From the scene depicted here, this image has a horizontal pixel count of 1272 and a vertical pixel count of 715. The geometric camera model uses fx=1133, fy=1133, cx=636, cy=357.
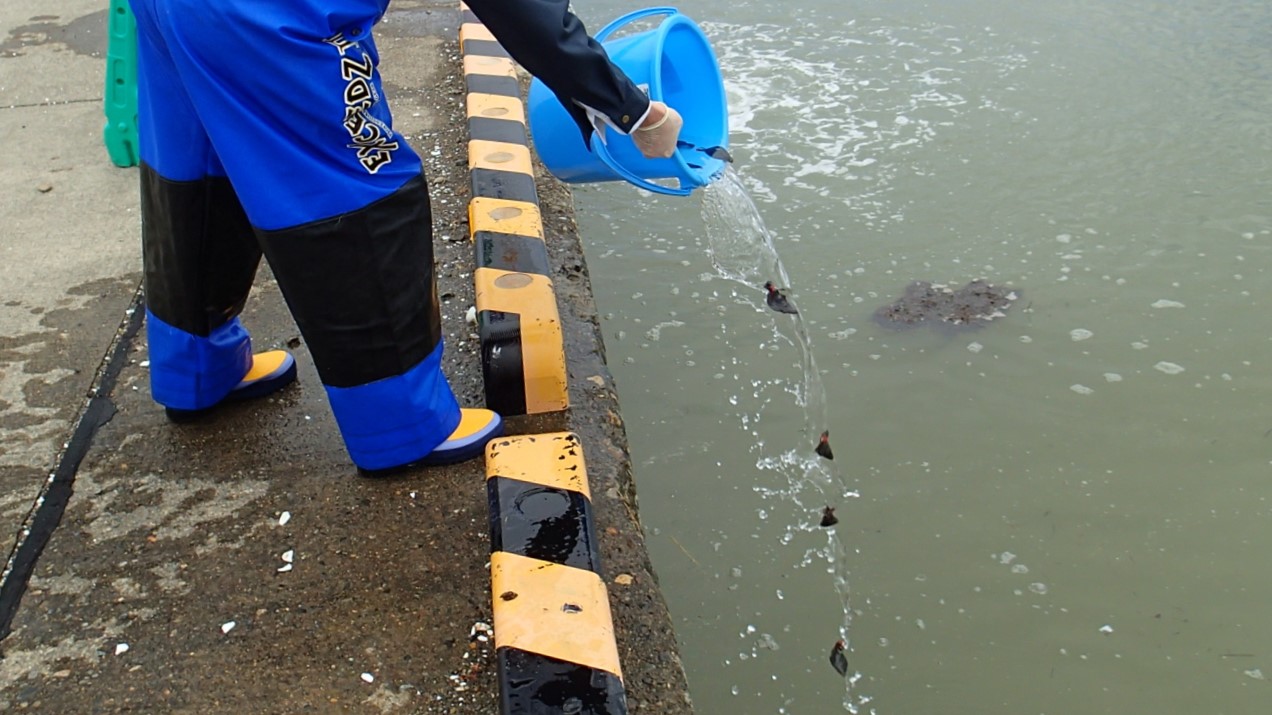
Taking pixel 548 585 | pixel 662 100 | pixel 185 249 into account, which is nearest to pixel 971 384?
pixel 662 100

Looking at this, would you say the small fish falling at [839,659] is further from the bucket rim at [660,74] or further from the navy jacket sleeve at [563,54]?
the navy jacket sleeve at [563,54]

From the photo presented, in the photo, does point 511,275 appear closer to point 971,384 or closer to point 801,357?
point 801,357

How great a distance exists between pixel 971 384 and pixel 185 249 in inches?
99.5

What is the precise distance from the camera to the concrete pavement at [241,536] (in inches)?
86.7

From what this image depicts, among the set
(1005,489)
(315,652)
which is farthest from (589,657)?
(1005,489)

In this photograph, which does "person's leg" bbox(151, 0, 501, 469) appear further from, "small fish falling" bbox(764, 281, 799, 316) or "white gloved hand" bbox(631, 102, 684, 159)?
"small fish falling" bbox(764, 281, 799, 316)

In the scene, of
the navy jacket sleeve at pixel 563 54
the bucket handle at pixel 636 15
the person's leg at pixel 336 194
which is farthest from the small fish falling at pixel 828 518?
the bucket handle at pixel 636 15

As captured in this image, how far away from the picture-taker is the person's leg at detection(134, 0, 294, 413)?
2.47 metres

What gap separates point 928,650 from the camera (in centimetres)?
289

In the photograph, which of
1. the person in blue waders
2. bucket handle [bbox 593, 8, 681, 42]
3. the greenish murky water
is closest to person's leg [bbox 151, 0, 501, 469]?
the person in blue waders

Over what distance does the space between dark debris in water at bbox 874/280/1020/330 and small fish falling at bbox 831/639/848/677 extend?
1577mm

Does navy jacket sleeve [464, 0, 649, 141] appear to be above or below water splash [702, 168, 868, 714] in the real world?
above

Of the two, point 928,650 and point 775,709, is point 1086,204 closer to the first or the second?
point 928,650

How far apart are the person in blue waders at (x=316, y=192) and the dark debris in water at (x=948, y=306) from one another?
192 cm
